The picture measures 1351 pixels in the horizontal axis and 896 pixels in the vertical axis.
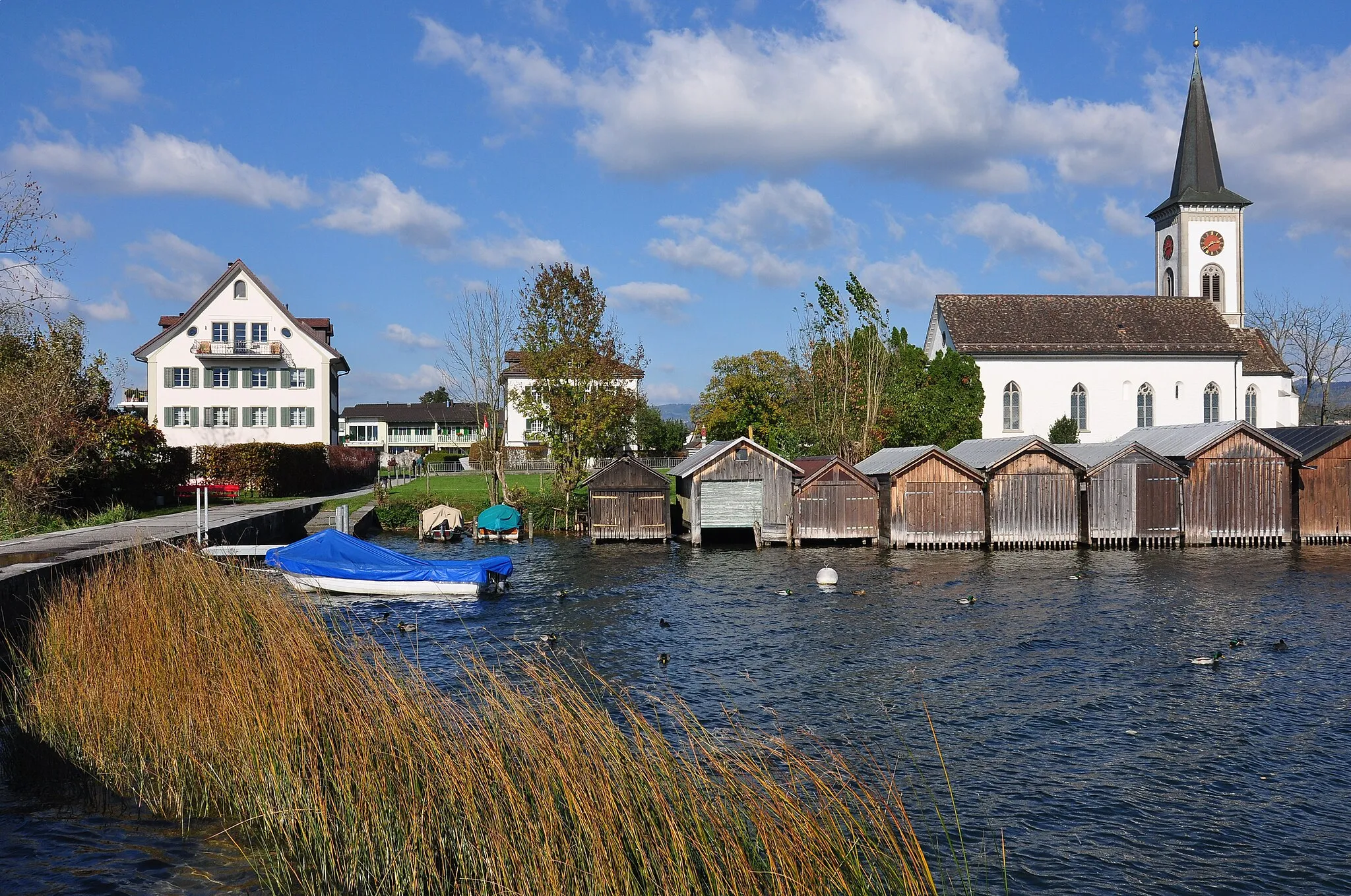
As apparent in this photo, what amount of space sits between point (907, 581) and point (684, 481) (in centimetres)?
1570

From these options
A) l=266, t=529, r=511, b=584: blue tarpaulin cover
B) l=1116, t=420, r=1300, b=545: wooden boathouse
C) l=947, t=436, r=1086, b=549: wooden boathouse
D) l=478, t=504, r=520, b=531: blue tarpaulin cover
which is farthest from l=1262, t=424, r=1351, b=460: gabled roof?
l=266, t=529, r=511, b=584: blue tarpaulin cover

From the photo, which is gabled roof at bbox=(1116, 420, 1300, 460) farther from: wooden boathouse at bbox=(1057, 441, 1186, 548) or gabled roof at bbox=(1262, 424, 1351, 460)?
wooden boathouse at bbox=(1057, 441, 1186, 548)

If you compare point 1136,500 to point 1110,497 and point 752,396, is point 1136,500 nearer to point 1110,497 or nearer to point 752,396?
point 1110,497

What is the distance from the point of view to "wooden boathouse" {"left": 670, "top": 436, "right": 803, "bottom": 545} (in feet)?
139

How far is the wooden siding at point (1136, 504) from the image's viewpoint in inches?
1610

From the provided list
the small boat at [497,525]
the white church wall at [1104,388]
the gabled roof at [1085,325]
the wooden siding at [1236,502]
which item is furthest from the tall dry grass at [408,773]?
the gabled roof at [1085,325]

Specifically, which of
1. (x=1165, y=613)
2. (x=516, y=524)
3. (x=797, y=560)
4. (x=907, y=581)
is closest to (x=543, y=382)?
(x=516, y=524)

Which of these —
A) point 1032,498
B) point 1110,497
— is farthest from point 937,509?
point 1110,497

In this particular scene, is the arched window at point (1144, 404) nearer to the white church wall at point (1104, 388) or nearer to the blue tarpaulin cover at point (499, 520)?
the white church wall at point (1104, 388)

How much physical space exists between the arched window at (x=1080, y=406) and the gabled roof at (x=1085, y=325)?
2491 millimetres

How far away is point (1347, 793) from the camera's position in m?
13.0

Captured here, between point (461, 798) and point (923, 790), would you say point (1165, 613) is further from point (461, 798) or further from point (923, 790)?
point (461, 798)

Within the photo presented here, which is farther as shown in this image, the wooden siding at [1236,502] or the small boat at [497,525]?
the small boat at [497,525]

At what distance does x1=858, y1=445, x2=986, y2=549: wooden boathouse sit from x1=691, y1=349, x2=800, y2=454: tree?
95.8ft
